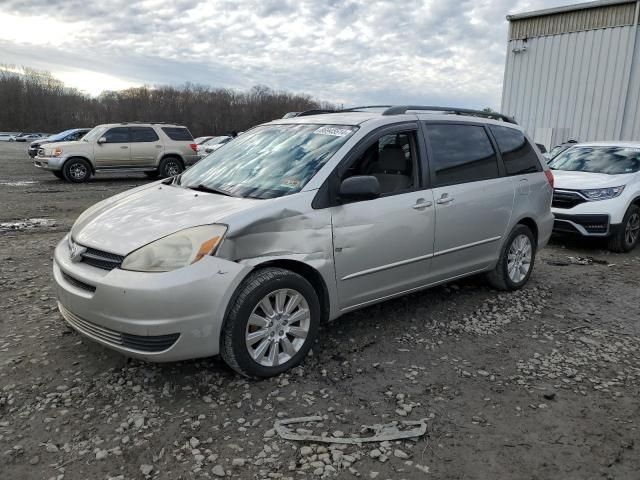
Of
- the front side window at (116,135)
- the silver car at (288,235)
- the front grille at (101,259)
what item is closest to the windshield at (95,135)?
the front side window at (116,135)

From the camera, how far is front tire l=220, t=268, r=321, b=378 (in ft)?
10.3

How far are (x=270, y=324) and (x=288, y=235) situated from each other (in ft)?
1.93

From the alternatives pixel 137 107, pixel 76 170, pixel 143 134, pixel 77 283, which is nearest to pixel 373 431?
pixel 77 283

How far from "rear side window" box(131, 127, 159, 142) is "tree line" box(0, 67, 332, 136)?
68458 millimetres

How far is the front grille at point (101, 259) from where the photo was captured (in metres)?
3.11

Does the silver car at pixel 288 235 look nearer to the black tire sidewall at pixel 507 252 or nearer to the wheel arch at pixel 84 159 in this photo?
the black tire sidewall at pixel 507 252

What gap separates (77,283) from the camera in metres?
3.23

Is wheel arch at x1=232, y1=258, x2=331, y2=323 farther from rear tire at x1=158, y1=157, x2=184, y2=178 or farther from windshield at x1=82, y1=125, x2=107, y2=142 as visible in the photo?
windshield at x1=82, y1=125, x2=107, y2=142

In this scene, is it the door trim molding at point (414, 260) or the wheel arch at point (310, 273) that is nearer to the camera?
the wheel arch at point (310, 273)

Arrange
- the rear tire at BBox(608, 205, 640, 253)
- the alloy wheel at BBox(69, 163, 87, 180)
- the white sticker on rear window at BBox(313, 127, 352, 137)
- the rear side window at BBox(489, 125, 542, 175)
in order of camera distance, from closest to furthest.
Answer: the white sticker on rear window at BBox(313, 127, 352, 137) < the rear side window at BBox(489, 125, 542, 175) < the rear tire at BBox(608, 205, 640, 253) < the alloy wheel at BBox(69, 163, 87, 180)

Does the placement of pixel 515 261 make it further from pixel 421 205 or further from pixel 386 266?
pixel 386 266

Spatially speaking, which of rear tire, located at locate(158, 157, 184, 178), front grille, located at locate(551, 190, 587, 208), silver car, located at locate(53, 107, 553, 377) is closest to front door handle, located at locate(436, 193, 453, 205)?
silver car, located at locate(53, 107, 553, 377)

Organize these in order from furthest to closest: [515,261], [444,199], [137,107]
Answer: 1. [137,107]
2. [515,261]
3. [444,199]

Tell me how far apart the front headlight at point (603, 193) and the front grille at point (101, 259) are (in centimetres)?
674
